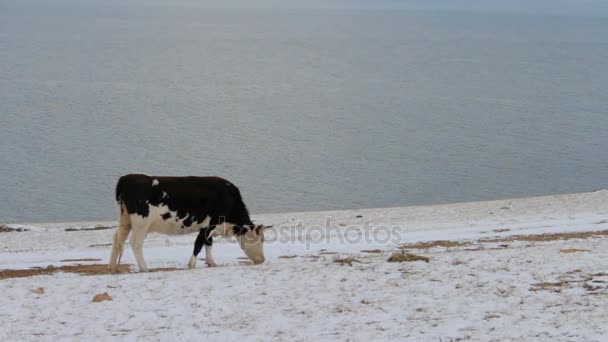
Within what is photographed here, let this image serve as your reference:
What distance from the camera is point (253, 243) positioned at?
1812 centimetres

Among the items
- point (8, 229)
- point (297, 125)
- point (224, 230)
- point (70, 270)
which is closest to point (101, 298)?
point (224, 230)

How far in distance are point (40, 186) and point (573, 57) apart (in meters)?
125

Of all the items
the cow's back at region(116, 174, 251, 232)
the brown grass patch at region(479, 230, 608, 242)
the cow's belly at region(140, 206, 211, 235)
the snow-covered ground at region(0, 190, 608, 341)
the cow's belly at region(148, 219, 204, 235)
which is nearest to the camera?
the snow-covered ground at region(0, 190, 608, 341)

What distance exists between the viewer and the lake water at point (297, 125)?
5650 cm

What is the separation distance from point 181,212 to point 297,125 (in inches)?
2588

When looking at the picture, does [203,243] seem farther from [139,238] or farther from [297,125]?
[297,125]

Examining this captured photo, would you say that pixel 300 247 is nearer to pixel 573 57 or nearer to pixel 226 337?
pixel 226 337

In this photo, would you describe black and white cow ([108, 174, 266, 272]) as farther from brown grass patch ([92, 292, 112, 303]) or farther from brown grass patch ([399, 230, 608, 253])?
brown grass patch ([399, 230, 608, 253])

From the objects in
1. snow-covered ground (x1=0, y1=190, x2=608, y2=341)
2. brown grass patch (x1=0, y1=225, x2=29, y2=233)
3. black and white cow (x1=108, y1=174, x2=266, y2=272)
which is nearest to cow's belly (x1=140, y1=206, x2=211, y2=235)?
black and white cow (x1=108, y1=174, x2=266, y2=272)

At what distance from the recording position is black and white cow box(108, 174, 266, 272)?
16.9 m

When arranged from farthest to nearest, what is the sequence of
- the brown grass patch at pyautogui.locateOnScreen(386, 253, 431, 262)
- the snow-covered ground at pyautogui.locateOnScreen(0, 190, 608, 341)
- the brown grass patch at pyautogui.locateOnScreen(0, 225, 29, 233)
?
1. the brown grass patch at pyautogui.locateOnScreen(0, 225, 29, 233)
2. the brown grass patch at pyautogui.locateOnScreen(386, 253, 431, 262)
3. the snow-covered ground at pyautogui.locateOnScreen(0, 190, 608, 341)

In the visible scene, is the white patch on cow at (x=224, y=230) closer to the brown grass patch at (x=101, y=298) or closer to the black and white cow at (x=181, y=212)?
the black and white cow at (x=181, y=212)

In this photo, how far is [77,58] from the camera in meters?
134

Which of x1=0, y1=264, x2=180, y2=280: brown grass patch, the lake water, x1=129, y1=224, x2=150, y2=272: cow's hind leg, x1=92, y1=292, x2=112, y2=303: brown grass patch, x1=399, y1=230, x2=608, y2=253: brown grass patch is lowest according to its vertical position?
x1=92, y1=292, x2=112, y2=303: brown grass patch
